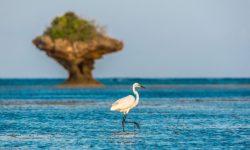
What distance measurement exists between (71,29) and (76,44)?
2849 mm

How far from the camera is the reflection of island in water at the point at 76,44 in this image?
104188 mm

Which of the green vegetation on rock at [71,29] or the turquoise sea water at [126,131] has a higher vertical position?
the green vegetation on rock at [71,29]

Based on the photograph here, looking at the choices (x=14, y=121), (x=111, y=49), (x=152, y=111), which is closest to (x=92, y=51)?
(x=111, y=49)

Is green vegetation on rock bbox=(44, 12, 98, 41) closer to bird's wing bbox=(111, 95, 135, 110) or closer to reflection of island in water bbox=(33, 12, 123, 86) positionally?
reflection of island in water bbox=(33, 12, 123, 86)

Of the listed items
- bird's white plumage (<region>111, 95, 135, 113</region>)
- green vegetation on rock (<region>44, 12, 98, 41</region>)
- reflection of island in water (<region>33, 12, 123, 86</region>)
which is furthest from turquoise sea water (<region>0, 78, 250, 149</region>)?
green vegetation on rock (<region>44, 12, 98, 41</region>)

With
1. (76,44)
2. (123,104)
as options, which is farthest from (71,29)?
(123,104)

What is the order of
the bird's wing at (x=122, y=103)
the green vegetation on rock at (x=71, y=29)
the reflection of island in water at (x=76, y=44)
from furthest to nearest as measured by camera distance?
1. the green vegetation on rock at (x=71, y=29)
2. the reflection of island in water at (x=76, y=44)
3. the bird's wing at (x=122, y=103)

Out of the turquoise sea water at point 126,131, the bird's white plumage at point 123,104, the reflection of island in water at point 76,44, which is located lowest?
the turquoise sea water at point 126,131

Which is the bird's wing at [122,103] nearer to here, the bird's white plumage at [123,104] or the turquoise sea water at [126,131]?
the bird's white plumage at [123,104]

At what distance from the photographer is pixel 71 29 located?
350ft

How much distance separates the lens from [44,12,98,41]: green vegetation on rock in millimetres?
105312

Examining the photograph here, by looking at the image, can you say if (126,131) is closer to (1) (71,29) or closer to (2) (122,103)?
(2) (122,103)

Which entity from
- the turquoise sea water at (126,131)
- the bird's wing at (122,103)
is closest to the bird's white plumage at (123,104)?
the bird's wing at (122,103)

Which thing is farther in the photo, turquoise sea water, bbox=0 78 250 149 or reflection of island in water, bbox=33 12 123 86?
reflection of island in water, bbox=33 12 123 86
